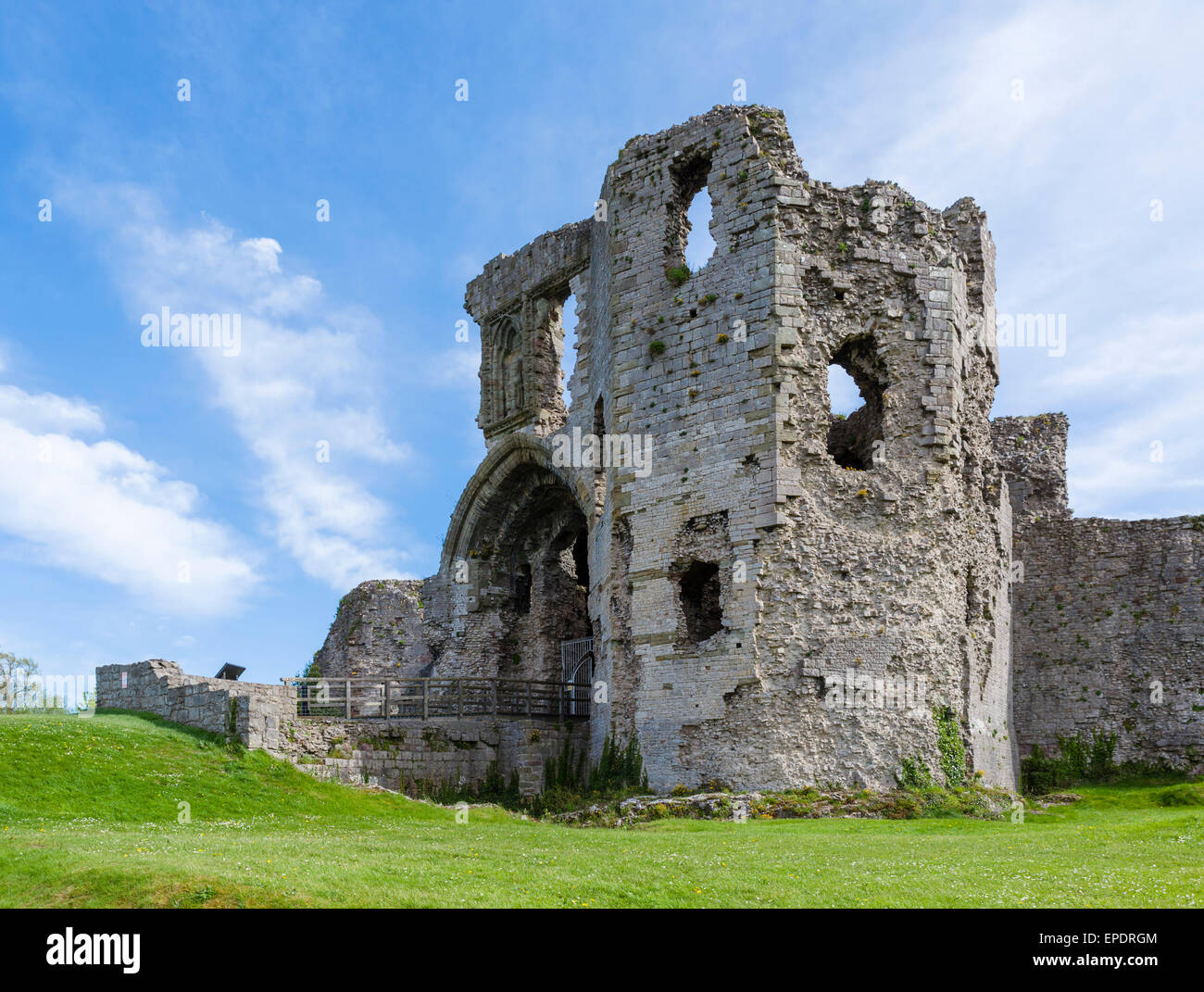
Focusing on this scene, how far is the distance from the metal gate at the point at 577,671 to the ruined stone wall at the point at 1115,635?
29.8 feet

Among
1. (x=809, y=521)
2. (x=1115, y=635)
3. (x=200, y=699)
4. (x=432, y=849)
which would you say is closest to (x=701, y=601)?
(x=809, y=521)

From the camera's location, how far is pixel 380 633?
31141mm

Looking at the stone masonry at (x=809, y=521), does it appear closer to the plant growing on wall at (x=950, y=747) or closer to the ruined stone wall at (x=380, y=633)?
the plant growing on wall at (x=950, y=747)

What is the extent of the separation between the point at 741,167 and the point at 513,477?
33.8ft

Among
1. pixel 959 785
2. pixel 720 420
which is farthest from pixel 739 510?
pixel 959 785

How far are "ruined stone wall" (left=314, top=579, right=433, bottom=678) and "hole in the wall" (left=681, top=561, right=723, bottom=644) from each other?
1130cm

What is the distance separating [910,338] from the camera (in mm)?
20859

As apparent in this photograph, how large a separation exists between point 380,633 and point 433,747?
9351 mm

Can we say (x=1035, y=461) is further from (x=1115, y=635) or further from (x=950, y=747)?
(x=950, y=747)

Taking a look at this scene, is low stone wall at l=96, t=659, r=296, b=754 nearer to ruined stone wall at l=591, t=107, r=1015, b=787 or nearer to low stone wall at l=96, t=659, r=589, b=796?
low stone wall at l=96, t=659, r=589, b=796

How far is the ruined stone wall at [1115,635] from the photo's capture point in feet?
80.5

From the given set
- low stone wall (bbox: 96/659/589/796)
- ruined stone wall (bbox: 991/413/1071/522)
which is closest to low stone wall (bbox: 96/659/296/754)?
low stone wall (bbox: 96/659/589/796)
